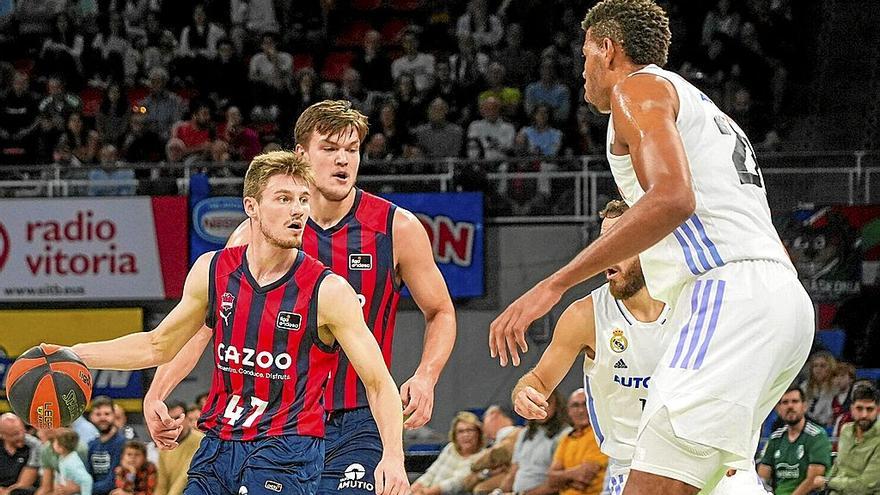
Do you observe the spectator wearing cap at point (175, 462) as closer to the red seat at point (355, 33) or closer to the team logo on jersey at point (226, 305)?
the team logo on jersey at point (226, 305)

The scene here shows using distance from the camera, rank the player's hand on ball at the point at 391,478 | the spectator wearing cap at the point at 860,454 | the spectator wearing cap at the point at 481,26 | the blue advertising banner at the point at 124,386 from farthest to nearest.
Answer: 1. the spectator wearing cap at the point at 481,26
2. the blue advertising banner at the point at 124,386
3. the spectator wearing cap at the point at 860,454
4. the player's hand on ball at the point at 391,478

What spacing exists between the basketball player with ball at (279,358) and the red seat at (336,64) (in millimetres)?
12052

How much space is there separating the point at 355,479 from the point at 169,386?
2.79 ft

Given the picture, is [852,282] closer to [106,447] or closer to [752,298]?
[106,447]

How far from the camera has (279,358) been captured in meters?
4.69

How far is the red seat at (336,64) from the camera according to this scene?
16.8 metres

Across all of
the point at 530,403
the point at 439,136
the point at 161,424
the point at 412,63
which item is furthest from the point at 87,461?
the point at 530,403

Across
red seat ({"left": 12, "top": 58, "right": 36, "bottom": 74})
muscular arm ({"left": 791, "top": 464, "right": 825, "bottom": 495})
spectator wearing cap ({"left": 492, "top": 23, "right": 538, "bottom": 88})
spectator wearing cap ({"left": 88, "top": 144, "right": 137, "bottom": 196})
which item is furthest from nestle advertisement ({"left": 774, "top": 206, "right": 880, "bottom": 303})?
red seat ({"left": 12, "top": 58, "right": 36, "bottom": 74})

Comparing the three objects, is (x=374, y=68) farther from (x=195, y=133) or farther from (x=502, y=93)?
(x=195, y=133)

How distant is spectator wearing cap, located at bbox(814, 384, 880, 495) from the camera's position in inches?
357

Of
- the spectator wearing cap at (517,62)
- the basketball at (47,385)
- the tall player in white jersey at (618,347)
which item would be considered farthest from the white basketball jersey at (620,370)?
the spectator wearing cap at (517,62)

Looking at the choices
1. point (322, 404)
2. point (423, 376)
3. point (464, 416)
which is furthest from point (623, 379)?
point (464, 416)

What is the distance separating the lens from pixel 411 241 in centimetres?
561

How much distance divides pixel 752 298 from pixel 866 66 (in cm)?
1298
